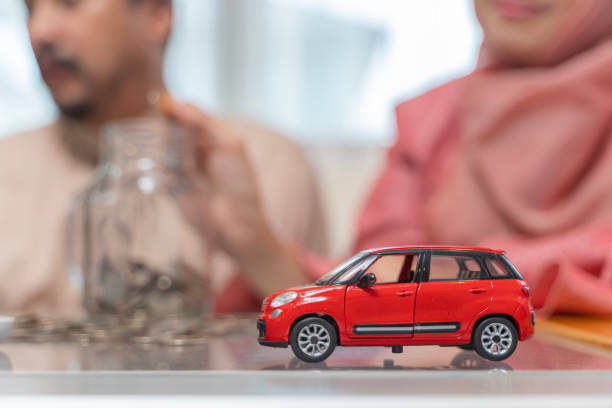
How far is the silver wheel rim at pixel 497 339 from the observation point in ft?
0.98

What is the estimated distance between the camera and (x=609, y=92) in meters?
0.77

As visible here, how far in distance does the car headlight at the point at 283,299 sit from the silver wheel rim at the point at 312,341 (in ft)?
0.05

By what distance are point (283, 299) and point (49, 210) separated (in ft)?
2.55

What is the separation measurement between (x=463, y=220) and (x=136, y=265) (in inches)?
18.2

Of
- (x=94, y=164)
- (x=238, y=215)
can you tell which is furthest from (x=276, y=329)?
(x=94, y=164)

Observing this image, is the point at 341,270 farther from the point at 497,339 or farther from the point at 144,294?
the point at 144,294

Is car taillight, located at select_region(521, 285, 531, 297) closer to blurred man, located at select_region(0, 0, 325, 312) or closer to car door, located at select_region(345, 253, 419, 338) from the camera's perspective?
car door, located at select_region(345, 253, 419, 338)

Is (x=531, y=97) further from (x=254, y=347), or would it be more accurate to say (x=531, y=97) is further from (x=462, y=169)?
(x=254, y=347)

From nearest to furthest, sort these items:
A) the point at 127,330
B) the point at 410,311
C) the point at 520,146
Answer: the point at 410,311, the point at 127,330, the point at 520,146

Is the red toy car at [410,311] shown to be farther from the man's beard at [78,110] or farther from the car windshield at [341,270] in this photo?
the man's beard at [78,110]

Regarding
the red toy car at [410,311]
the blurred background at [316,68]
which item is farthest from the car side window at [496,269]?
the blurred background at [316,68]

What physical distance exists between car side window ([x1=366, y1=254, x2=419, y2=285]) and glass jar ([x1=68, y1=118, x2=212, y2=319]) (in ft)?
1.05

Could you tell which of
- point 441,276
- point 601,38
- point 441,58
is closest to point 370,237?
point 601,38

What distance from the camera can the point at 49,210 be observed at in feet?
3.20
